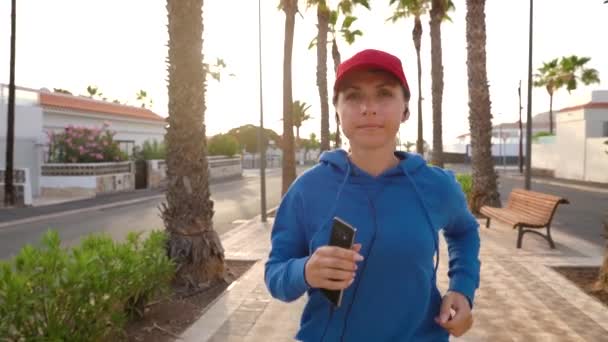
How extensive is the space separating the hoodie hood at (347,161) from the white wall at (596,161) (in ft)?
101

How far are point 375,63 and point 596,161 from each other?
33.4 metres

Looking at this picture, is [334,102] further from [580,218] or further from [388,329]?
[580,218]

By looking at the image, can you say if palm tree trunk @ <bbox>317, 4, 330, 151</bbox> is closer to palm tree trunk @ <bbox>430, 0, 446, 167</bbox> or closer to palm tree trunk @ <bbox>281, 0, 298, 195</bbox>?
palm tree trunk @ <bbox>430, 0, 446, 167</bbox>

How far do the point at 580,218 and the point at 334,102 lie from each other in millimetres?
15706

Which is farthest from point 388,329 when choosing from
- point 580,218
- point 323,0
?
point 323,0

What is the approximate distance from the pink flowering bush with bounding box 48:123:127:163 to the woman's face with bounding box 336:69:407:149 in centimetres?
2531

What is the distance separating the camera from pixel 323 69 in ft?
81.8

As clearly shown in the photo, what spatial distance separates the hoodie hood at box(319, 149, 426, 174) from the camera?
1966 mm

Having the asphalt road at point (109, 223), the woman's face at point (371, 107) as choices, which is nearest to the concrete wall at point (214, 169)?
the asphalt road at point (109, 223)

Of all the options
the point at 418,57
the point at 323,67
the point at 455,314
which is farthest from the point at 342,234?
the point at 418,57

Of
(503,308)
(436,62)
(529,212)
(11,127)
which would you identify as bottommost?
(503,308)

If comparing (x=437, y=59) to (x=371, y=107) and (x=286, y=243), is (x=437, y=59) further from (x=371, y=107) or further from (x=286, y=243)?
(x=286, y=243)

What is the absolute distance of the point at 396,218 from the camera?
1834mm

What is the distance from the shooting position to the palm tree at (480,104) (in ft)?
49.5
